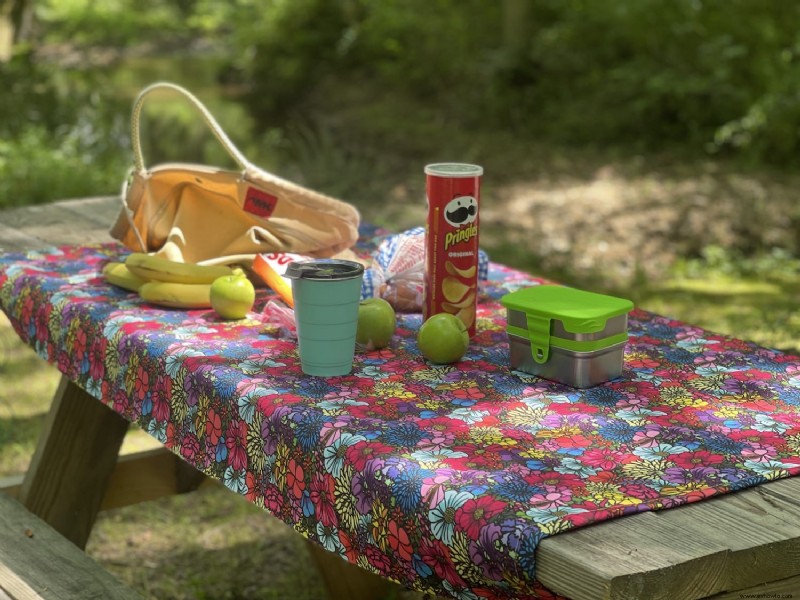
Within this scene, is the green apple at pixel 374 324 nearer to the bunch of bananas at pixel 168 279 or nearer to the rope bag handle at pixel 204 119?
the bunch of bananas at pixel 168 279

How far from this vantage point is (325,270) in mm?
2078

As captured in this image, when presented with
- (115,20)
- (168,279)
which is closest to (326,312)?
(168,279)

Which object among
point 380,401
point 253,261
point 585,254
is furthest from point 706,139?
point 380,401

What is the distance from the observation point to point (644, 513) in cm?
155

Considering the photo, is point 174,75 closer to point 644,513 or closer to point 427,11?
point 427,11

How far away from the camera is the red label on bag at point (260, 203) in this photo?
2.82 meters

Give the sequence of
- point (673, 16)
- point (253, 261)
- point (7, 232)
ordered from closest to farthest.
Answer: point (253, 261), point (7, 232), point (673, 16)

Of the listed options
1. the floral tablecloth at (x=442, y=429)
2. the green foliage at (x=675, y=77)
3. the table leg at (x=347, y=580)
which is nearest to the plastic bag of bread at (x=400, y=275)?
the floral tablecloth at (x=442, y=429)

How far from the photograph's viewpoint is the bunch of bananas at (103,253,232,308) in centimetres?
254

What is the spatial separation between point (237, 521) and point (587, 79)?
8504mm

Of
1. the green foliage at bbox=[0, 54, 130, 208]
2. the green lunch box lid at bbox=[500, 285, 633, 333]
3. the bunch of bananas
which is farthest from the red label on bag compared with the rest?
the green foliage at bbox=[0, 54, 130, 208]

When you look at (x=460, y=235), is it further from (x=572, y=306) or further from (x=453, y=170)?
(x=572, y=306)

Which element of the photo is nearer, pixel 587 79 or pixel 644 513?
pixel 644 513

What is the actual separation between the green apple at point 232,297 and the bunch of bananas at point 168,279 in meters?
0.09
